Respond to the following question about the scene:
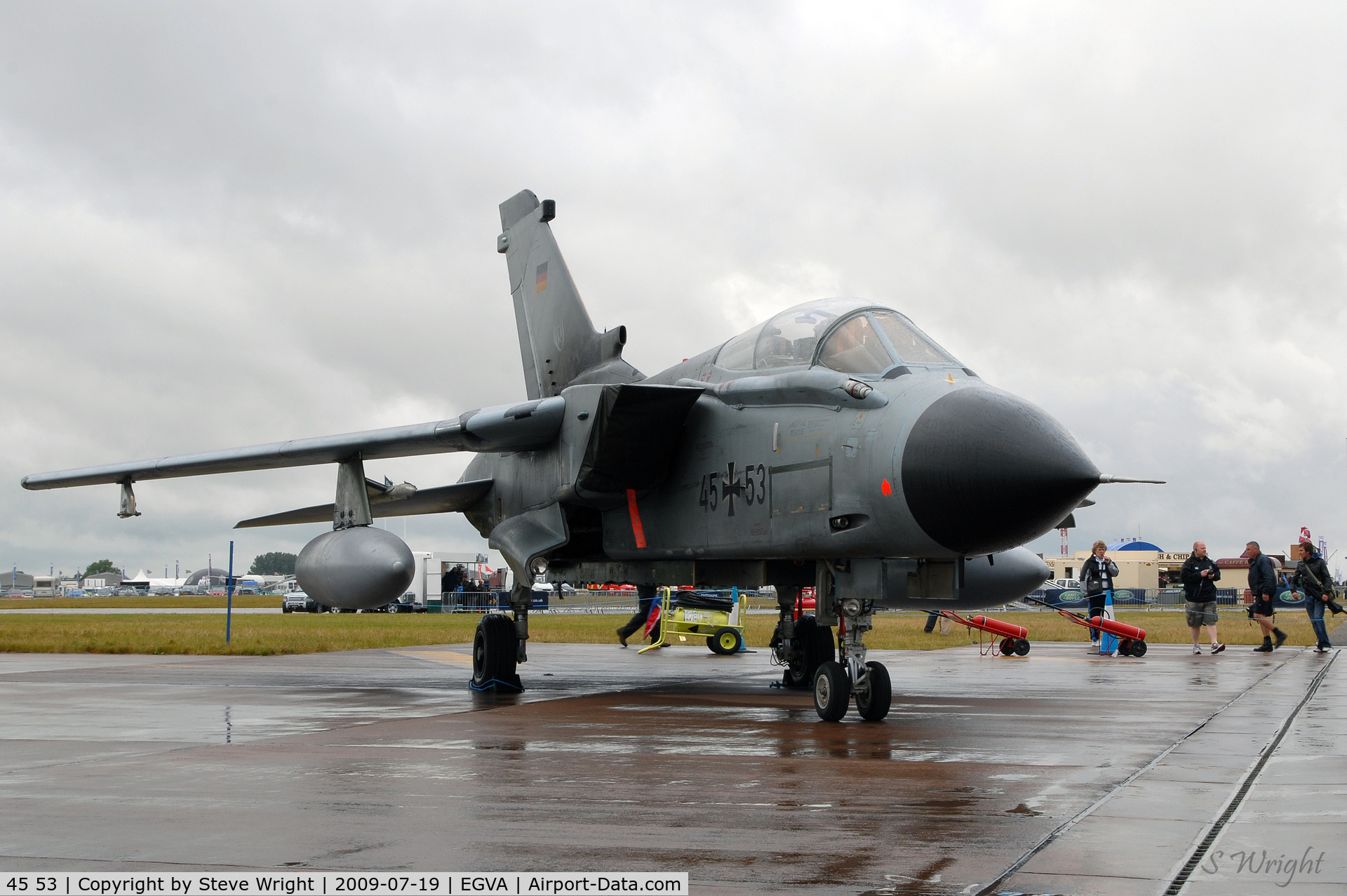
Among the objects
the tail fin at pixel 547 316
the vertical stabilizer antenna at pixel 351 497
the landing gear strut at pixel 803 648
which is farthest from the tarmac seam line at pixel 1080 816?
the vertical stabilizer antenna at pixel 351 497

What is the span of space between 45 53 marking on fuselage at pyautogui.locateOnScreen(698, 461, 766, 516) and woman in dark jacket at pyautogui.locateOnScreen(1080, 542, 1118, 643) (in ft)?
37.0

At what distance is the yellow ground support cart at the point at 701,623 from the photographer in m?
20.8

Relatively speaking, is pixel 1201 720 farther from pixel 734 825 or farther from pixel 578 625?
pixel 578 625

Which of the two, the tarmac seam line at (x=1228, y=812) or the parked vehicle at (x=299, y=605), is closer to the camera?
the tarmac seam line at (x=1228, y=812)

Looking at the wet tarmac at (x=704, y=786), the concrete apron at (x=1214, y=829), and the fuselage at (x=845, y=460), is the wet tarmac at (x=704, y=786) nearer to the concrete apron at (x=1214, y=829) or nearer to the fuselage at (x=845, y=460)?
the concrete apron at (x=1214, y=829)

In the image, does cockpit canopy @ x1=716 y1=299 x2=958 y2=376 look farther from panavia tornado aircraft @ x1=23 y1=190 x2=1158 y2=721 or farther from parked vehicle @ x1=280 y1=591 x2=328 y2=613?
parked vehicle @ x1=280 y1=591 x2=328 y2=613

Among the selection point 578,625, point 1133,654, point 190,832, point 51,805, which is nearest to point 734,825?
point 190,832

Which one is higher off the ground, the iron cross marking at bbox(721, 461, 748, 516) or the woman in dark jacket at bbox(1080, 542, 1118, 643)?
the iron cross marking at bbox(721, 461, 748, 516)

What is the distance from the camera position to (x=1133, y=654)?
62.5 ft

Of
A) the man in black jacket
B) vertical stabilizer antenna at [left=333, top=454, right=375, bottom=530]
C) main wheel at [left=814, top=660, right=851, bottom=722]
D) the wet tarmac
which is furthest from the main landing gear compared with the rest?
the man in black jacket

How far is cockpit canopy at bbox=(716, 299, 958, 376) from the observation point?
923cm

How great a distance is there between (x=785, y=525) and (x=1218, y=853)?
17.7 ft

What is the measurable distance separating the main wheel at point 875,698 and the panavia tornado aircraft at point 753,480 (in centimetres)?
2

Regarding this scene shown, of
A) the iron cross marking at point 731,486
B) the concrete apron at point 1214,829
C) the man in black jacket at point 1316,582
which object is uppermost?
the iron cross marking at point 731,486
